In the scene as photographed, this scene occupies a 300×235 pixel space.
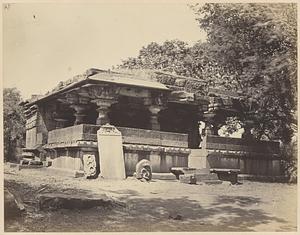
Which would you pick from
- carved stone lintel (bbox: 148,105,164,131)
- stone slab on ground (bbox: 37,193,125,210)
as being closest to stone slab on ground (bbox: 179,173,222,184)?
carved stone lintel (bbox: 148,105,164,131)

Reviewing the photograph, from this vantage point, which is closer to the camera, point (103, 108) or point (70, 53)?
point (70, 53)

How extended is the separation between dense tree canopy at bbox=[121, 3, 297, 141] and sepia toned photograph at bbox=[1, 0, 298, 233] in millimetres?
34

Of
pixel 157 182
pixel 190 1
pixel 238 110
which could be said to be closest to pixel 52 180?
pixel 157 182

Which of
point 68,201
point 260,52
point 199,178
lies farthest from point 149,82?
point 68,201

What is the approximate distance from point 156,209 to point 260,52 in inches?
174

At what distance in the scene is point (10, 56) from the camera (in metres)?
7.72

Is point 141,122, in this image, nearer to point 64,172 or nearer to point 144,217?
point 64,172

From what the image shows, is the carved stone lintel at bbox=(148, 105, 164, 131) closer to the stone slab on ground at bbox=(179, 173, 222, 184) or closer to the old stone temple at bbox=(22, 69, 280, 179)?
the old stone temple at bbox=(22, 69, 280, 179)

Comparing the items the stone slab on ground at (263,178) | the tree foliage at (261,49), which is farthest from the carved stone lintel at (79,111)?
the stone slab on ground at (263,178)

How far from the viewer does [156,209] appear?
25.3 ft

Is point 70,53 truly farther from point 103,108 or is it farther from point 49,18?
point 103,108

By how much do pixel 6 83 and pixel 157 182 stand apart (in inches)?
156

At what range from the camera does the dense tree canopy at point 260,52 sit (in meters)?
8.69

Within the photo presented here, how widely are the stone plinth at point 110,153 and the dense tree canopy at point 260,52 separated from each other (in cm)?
302
